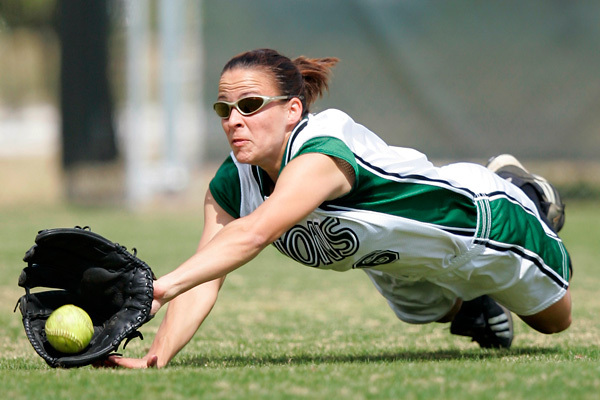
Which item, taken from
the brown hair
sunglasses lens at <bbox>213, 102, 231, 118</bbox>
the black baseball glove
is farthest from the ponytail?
the black baseball glove

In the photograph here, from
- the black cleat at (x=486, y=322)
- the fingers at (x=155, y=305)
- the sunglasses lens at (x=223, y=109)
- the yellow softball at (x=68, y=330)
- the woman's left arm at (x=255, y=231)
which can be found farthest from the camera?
the black cleat at (x=486, y=322)

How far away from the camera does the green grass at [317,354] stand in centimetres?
303

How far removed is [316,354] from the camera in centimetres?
428

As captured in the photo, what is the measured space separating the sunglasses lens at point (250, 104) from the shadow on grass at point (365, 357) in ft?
3.66

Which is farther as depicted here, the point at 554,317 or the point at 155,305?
the point at 554,317

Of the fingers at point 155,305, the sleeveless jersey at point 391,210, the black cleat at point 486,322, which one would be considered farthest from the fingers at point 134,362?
the black cleat at point 486,322

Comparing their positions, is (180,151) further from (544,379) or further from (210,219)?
(544,379)

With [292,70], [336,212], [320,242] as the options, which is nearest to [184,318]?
[320,242]

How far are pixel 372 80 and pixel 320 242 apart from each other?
409 inches

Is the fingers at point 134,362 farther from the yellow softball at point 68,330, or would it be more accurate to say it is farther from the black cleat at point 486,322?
the black cleat at point 486,322

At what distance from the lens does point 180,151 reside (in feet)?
48.4

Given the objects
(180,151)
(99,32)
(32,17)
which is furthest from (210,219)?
(32,17)

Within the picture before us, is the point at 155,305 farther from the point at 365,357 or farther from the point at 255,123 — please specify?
the point at 365,357

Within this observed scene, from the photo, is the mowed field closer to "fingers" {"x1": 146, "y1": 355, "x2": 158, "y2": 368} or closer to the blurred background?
"fingers" {"x1": 146, "y1": 355, "x2": 158, "y2": 368}
